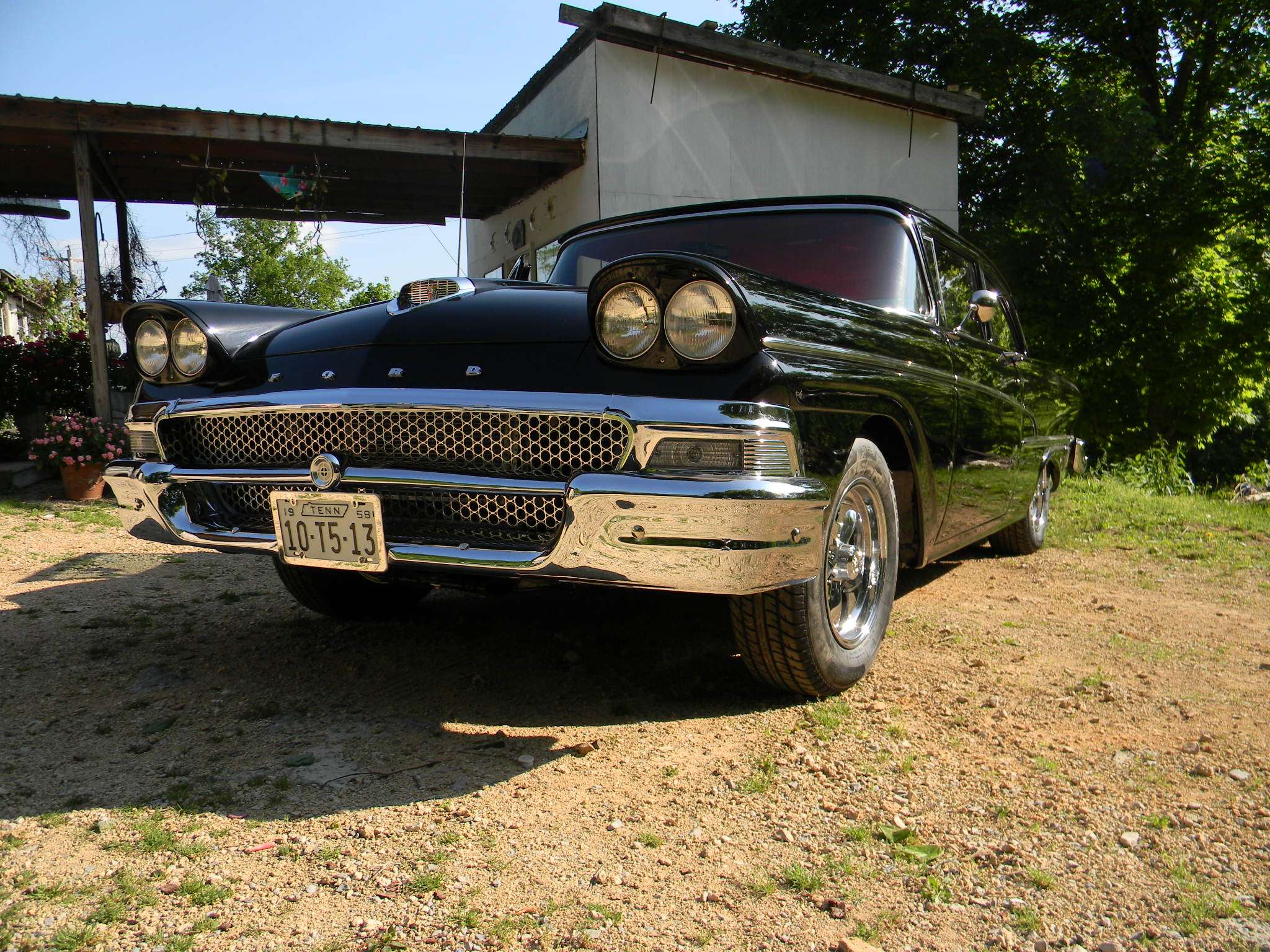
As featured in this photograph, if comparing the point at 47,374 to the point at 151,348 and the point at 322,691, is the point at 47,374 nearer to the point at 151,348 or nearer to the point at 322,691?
the point at 151,348

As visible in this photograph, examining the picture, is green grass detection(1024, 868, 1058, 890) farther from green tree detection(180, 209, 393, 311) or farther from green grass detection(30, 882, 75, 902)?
green tree detection(180, 209, 393, 311)

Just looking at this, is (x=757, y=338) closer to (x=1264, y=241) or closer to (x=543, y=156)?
(x=543, y=156)

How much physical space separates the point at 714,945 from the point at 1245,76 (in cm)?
2112

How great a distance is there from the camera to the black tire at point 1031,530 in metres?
5.08

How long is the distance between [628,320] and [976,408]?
1.93m

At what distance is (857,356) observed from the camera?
2645mm

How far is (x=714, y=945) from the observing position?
153 cm

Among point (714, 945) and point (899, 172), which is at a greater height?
point (899, 172)

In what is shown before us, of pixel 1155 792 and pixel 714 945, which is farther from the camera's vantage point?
pixel 1155 792

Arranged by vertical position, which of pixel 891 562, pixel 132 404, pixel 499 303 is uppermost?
pixel 499 303

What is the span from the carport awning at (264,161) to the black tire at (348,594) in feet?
16.5

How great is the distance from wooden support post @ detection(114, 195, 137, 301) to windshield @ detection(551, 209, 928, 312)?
27.7ft

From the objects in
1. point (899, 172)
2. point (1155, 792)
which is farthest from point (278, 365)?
point (899, 172)

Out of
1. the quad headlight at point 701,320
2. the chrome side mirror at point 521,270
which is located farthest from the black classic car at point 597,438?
the chrome side mirror at point 521,270
